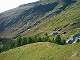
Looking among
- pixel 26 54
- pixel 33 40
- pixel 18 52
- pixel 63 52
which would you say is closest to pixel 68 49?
pixel 63 52

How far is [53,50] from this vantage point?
92062mm

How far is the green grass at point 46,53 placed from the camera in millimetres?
82625

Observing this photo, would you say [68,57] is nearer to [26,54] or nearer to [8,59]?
[26,54]

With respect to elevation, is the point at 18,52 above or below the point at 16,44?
above

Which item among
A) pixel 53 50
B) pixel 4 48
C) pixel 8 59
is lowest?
pixel 4 48

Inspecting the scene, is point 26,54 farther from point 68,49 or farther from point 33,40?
point 33,40

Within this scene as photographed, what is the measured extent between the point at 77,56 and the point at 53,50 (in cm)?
1441

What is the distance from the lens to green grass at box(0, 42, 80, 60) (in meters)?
82.6

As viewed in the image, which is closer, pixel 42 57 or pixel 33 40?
pixel 42 57

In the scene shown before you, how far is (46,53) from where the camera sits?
92.3 metres

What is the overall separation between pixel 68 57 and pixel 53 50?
40.3 ft

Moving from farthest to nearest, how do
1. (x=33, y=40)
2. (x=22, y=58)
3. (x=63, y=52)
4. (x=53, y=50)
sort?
(x=33, y=40) < (x=22, y=58) < (x=53, y=50) < (x=63, y=52)

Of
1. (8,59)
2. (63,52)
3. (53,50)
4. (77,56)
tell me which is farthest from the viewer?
(8,59)

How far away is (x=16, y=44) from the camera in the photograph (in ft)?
495
